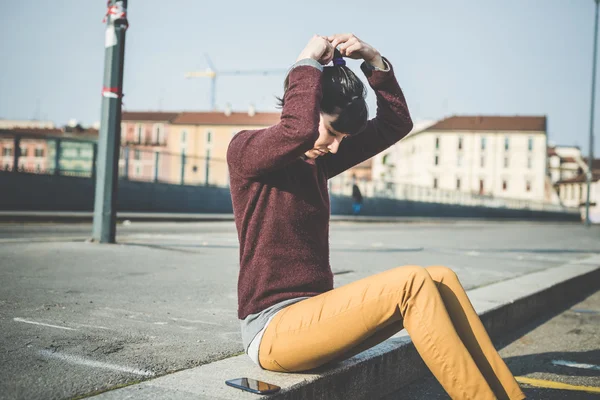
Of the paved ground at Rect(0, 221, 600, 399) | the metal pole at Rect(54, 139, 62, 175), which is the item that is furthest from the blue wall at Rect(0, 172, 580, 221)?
the paved ground at Rect(0, 221, 600, 399)

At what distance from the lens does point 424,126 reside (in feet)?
359

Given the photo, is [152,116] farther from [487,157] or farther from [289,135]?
[289,135]

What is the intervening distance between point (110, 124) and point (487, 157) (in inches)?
3747

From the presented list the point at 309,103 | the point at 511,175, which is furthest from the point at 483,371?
the point at 511,175

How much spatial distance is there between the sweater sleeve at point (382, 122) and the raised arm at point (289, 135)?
1.99 ft

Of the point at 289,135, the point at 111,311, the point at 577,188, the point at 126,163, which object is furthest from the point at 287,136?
the point at 577,188

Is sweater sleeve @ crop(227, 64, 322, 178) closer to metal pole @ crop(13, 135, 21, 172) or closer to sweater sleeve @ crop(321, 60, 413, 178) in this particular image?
sweater sleeve @ crop(321, 60, 413, 178)

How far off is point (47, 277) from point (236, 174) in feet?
10.2

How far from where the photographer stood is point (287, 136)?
236 cm

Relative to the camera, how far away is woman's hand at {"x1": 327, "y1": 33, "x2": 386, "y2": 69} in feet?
9.39

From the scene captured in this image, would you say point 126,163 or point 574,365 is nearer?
point 574,365

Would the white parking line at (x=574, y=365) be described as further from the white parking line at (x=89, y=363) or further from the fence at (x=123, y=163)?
the fence at (x=123, y=163)

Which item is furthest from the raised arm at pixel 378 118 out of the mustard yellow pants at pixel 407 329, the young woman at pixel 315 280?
the mustard yellow pants at pixel 407 329

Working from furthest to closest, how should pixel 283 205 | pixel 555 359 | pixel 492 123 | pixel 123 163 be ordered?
pixel 492 123 < pixel 123 163 < pixel 555 359 < pixel 283 205
